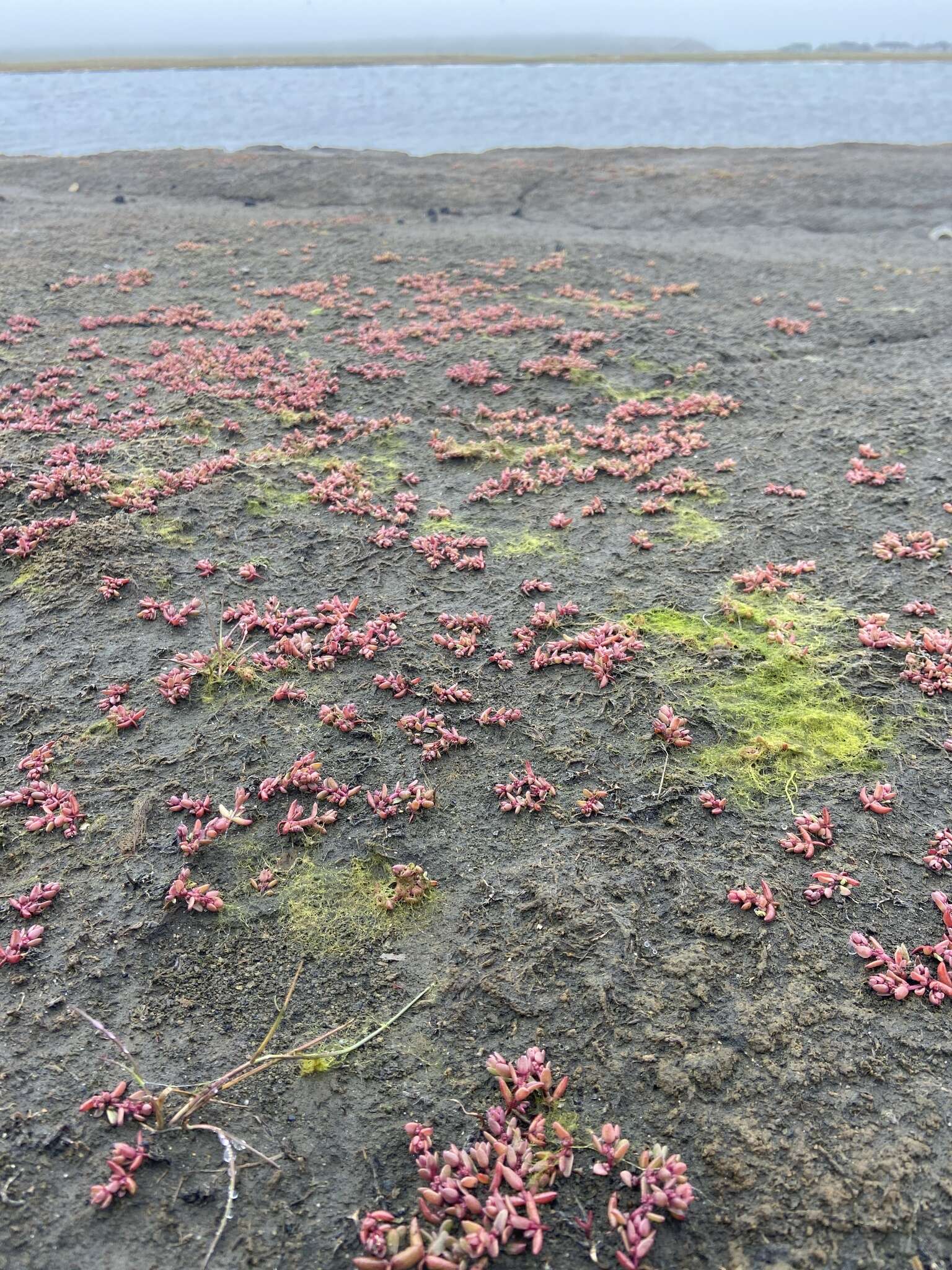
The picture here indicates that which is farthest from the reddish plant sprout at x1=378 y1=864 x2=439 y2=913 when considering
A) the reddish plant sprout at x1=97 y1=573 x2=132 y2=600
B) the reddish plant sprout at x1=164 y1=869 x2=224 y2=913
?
the reddish plant sprout at x1=97 y1=573 x2=132 y2=600

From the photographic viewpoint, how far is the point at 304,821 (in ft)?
19.6

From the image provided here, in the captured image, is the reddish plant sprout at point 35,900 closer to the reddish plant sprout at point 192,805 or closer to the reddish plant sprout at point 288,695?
the reddish plant sprout at point 192,805

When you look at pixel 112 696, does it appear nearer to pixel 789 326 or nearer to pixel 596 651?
pixel 596 651

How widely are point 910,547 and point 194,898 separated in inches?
329

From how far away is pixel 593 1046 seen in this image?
4625 mm

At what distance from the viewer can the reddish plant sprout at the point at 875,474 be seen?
10.4 m

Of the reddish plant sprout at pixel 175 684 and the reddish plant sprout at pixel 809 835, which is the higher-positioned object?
the reddish plant sprout at pixel 175 684

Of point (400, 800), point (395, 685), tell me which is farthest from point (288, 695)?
point (400, 800)

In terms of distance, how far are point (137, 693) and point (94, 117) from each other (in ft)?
191

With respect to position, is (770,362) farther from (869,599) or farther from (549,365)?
(869,599)

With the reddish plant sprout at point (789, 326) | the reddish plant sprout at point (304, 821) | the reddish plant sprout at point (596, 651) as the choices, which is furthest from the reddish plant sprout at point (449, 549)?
the reddish plant sprout at point (789, 326)

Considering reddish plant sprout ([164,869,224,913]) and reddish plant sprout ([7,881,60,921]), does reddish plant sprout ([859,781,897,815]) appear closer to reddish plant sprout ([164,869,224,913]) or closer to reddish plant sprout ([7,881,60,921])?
reddish plant sprout ([164,869,224,913])

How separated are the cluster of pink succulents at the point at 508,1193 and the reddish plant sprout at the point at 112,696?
460 centimetres

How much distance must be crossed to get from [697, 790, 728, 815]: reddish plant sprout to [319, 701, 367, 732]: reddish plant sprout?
9.66 feet
